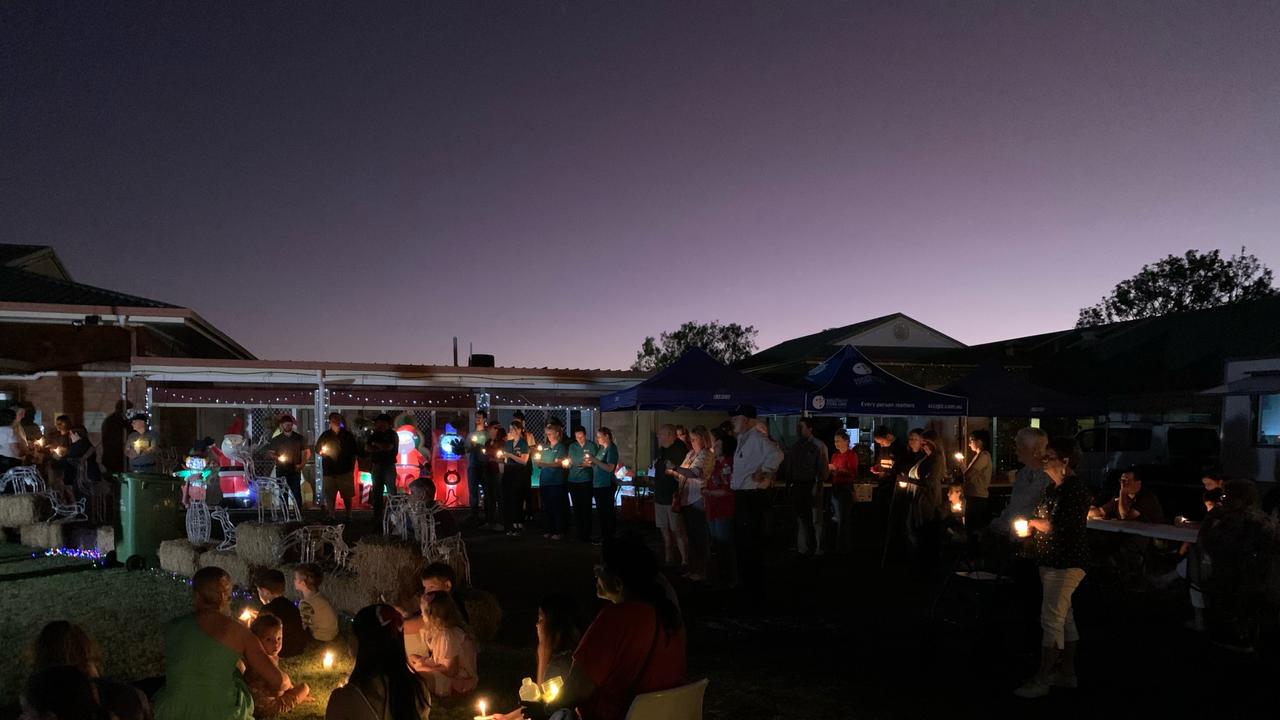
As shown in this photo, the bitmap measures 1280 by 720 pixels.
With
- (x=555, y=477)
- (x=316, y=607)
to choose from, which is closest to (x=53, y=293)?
(x=555, y=477)

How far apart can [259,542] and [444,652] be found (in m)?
4.41

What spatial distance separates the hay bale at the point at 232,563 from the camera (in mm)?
8672

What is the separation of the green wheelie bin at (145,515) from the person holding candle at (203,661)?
664cm

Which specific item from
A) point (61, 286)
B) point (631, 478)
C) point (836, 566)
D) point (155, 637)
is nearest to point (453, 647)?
point (155, 637)

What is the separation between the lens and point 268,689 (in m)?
4.83

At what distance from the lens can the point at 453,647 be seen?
504cm

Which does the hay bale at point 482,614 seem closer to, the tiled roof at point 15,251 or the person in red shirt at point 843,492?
the person in red shirt at point 843,492

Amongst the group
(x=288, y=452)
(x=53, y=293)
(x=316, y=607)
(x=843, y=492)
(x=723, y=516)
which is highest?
(x=53, y=293)

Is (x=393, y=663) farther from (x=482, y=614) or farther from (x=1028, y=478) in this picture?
(x=1028, y=478)

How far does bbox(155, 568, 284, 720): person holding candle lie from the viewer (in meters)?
4.04

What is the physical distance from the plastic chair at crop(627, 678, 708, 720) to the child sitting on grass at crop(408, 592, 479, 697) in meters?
A: 2.11

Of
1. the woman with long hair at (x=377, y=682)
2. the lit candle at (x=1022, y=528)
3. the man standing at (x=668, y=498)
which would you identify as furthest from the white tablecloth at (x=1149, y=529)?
the woman with long hair at (x=377, y=682)

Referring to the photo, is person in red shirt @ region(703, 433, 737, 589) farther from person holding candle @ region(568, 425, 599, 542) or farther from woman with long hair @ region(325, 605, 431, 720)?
woman with long hair @ region(325, 605, 431, 720)

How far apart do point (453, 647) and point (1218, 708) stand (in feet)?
15.5
